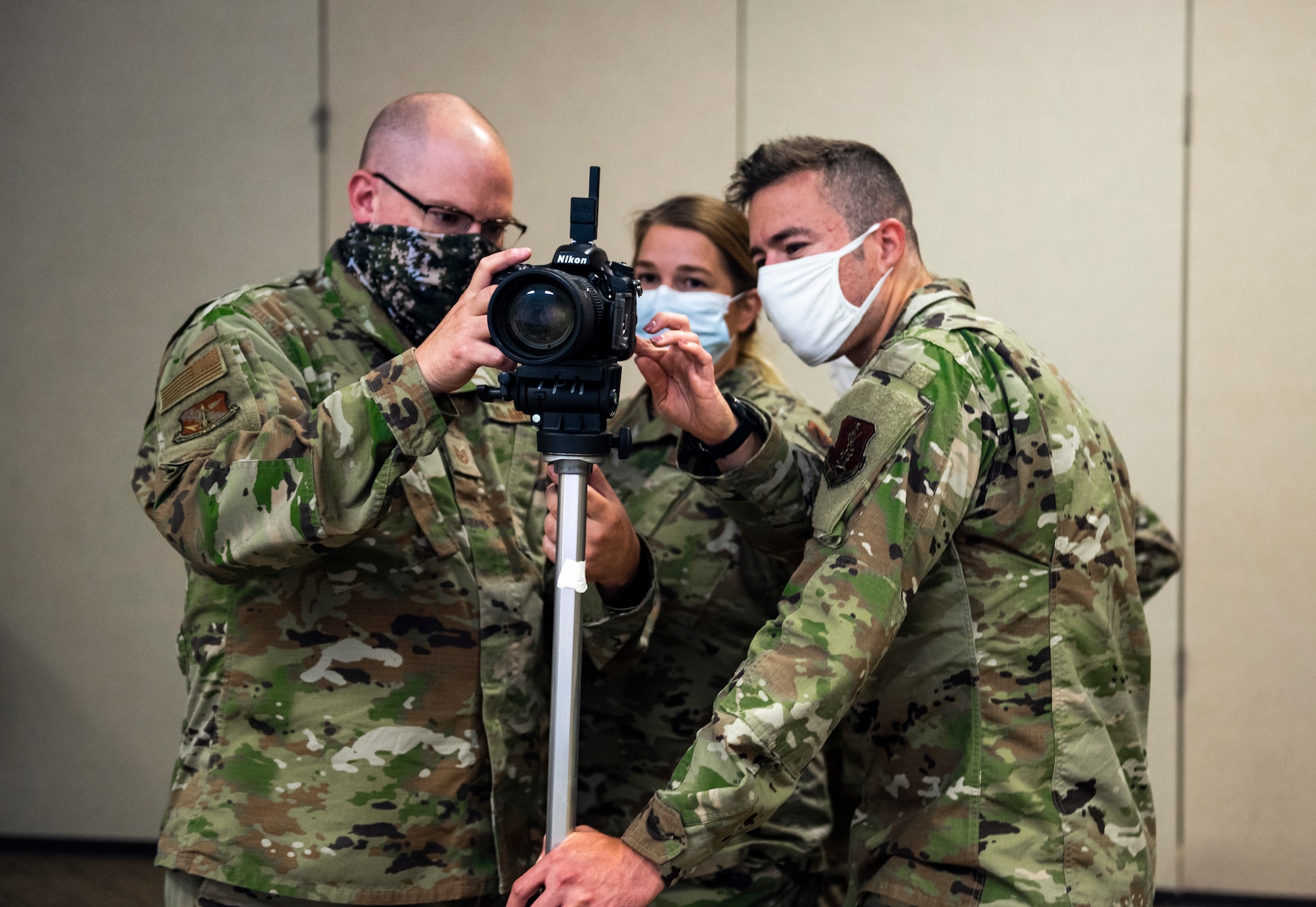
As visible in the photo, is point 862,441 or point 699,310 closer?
point 862,441

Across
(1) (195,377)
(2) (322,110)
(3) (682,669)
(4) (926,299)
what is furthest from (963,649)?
(2) (322,110)

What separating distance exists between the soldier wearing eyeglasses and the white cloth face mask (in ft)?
1.21

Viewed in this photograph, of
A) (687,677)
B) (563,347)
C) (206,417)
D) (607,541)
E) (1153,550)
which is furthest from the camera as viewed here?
(1153,550)

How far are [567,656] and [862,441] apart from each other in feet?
1.40

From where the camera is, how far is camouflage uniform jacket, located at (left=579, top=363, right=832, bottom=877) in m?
1.68

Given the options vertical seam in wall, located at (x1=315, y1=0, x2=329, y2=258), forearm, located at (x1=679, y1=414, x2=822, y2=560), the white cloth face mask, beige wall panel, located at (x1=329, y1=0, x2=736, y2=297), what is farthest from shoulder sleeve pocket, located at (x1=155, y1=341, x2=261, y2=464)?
vertical seam in wall, located at (x1=315, y1=0, x2=329, y2=258)

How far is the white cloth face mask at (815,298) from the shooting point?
1.52 metres

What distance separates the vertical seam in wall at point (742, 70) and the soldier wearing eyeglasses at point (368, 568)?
1.61m

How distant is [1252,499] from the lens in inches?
116

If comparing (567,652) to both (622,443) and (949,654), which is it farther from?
(949,654)

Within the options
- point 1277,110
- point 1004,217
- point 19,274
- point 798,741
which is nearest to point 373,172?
point 798,741

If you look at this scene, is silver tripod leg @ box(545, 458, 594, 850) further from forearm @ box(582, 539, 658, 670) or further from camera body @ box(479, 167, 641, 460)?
forearm @ box(582, 539, 658, 670)

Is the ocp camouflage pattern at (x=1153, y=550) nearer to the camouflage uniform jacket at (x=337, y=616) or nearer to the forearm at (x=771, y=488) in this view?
the forearm at (x=771, y=488)

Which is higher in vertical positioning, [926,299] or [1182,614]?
[926,299]
